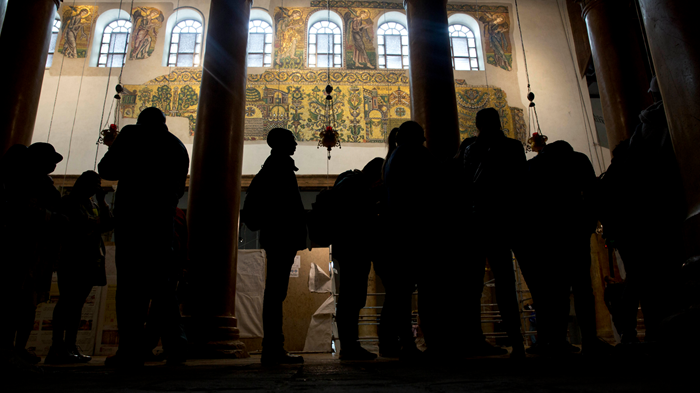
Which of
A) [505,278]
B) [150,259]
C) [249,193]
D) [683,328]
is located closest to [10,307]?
[150,259]

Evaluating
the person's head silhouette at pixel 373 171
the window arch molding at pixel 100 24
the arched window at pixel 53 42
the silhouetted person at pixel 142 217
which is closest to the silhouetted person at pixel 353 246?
the person's head silhouette at pixel 373 171

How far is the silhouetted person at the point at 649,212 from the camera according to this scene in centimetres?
244

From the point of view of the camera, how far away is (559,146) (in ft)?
9.57

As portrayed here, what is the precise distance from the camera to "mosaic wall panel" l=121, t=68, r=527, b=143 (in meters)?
11.4

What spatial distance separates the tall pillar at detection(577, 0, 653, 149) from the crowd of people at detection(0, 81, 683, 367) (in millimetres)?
3655

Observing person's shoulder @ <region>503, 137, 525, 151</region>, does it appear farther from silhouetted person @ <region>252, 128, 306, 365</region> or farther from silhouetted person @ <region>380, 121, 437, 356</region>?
silhouetted person @ <region>252, 128, 306, 365</region>

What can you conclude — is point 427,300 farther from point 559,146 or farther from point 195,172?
point 195,172

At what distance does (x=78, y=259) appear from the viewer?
382 centimetres

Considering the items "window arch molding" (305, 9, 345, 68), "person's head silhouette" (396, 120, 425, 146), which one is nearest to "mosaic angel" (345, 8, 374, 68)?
"window arch molding" (305, 9, 345, 68)

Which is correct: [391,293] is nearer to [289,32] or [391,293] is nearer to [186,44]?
[289,32]

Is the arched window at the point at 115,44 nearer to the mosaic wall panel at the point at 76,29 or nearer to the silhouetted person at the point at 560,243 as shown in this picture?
the mosaic wall panel at the point at 76,29

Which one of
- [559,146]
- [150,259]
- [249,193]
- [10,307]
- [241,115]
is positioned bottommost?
[10,307]

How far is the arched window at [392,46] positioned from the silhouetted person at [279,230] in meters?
9.87

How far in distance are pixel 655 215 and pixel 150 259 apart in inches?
108
